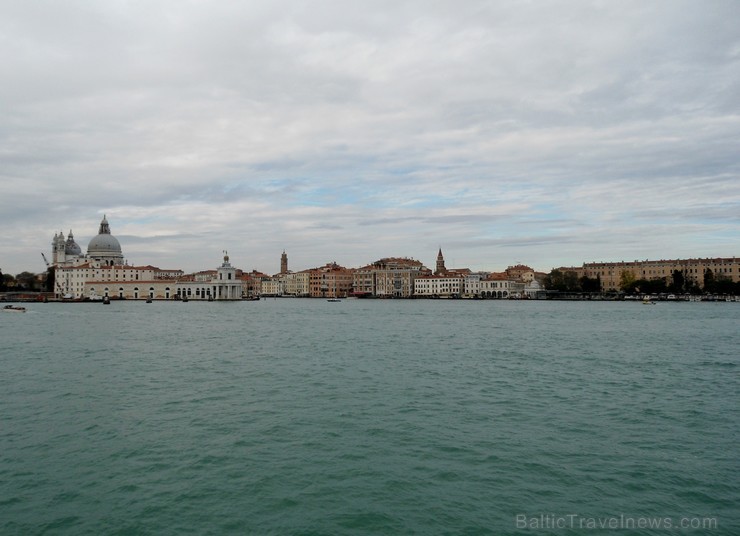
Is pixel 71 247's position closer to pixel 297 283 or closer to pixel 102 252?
pixel 102 252

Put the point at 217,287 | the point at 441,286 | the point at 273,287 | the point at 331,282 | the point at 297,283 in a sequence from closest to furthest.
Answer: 1. the point at 217,287
2. the point at 441,286
3. the point at 331,282
4. the point at 297,283
5. the point at 273,287

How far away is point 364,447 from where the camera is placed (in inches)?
305

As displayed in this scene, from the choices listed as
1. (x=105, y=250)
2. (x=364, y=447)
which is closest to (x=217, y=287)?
(x=105, y=250)

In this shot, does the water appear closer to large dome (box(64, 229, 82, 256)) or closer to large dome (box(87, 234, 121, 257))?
large dome (box(87, 234, 121, 257))

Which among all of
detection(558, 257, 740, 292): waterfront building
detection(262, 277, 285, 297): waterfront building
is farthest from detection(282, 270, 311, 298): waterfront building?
detection(558, 257, 740, 292): waterfront building

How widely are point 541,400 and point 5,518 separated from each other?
8.23 m

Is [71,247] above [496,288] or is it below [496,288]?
above

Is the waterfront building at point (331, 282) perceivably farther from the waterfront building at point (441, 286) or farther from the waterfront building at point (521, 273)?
the waterfront building at point (521, 273)

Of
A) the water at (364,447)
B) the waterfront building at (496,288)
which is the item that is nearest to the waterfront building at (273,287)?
the waterfront building at (496,288)

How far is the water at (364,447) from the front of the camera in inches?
224

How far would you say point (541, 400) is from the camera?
35.0 feet

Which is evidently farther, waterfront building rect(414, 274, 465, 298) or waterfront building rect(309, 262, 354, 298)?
waterfront building rect(309, 262, 354, 298)

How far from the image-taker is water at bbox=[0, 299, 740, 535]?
18.6 ft

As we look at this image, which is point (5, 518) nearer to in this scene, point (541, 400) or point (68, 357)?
point (541, 400)
